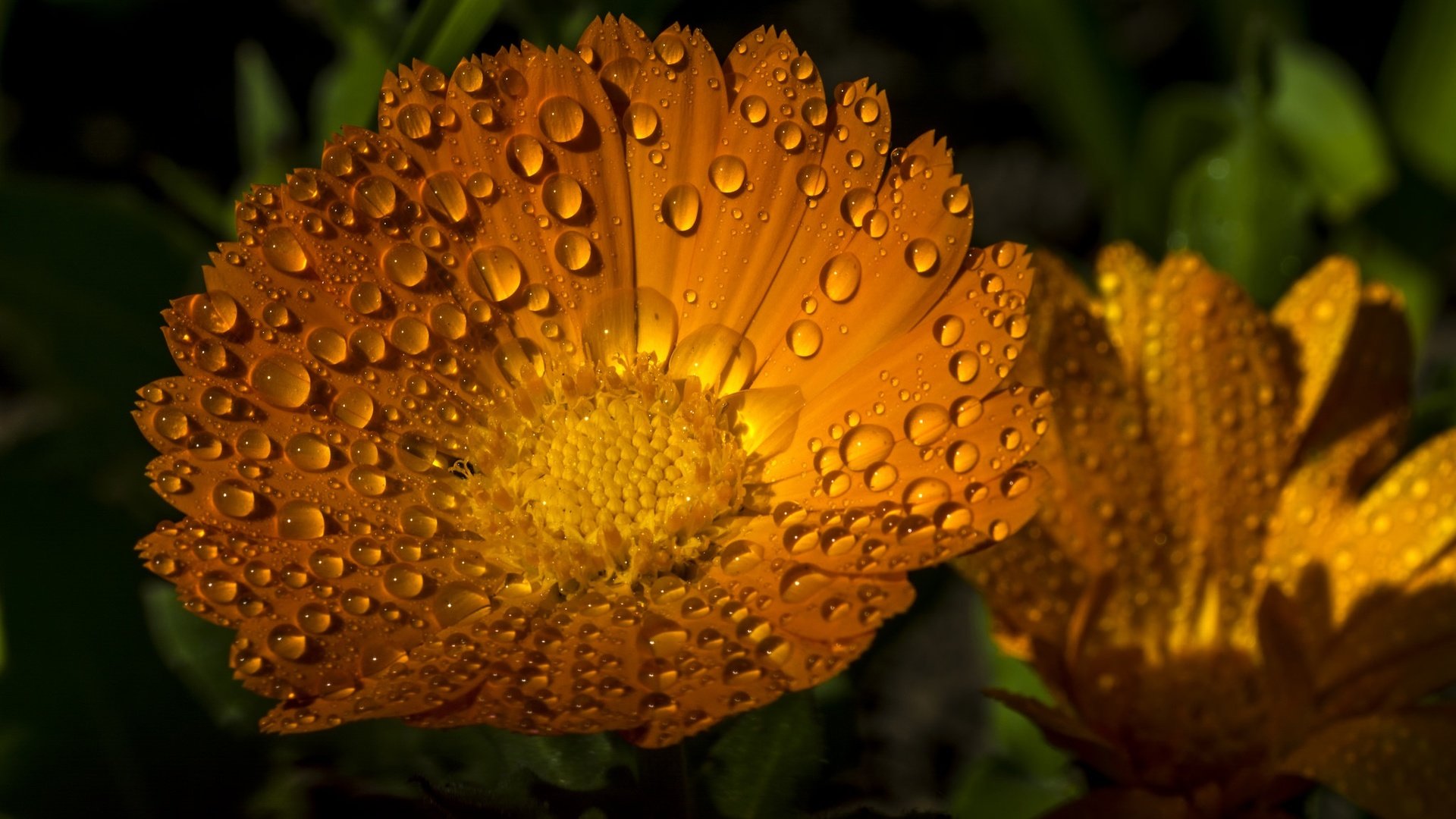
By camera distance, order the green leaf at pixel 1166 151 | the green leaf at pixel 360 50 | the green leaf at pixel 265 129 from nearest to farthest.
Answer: the green leaf at pixel 360 50 < the green leaf at pixel 265 129 < the green leaf at pixel 1166 151

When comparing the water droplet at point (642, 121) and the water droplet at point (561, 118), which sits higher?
the water droplet at point (561, 118)

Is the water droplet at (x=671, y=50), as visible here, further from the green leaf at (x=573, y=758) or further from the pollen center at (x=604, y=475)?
the green leaf at (x=573, y=758)

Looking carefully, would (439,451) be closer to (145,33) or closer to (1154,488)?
(1154,488)

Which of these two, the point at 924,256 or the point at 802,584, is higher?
the point at 924,256

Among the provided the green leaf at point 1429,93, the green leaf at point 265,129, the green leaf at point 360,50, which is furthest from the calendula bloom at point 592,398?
the green leaf at point 1429,93

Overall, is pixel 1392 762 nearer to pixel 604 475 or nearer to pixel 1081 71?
pixel 604 475

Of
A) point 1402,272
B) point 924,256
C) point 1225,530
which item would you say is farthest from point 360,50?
point 1402,272

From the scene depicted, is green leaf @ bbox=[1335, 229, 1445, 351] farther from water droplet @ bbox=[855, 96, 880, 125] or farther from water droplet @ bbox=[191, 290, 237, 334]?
water droplet @ bbox=[191, 290, 237, 334]
